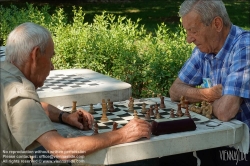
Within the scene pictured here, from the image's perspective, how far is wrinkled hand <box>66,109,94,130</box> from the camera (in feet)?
11.6

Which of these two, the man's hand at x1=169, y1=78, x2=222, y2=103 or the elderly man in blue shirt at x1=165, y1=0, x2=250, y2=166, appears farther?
the man's hand at x1=169, y1=78, x2=222, y2=103

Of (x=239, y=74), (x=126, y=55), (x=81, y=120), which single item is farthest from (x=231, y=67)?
(x=126, y=55)

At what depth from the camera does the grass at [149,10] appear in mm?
17375

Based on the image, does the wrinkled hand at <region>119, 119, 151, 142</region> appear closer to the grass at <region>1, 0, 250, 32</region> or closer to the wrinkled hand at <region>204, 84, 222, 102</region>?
the wrinkled hand at <region>204, 84, 222, 102</region>

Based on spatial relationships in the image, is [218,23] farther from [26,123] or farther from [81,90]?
[26,123]

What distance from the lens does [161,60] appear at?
6.33 m

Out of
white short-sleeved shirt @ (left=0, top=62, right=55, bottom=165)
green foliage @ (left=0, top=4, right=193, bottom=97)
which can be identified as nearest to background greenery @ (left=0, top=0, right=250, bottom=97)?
green foliage @ (left=0, top=4, right=193, bottom=97)

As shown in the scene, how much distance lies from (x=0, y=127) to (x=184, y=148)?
126 cm

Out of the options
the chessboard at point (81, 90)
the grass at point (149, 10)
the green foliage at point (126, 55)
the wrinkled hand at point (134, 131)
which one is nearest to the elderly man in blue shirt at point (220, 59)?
the wrinkled hand at point (134, 131)

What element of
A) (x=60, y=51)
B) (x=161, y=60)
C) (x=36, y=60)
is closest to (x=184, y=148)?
Result: (x=36, y=60)

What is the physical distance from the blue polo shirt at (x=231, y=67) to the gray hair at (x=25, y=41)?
5.14 feet

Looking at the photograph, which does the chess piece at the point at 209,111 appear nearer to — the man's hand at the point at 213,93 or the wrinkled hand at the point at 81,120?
the man's hand at the point at 213,93

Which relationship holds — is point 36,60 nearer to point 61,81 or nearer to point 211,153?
point 211,153

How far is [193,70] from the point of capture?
4527 mm
